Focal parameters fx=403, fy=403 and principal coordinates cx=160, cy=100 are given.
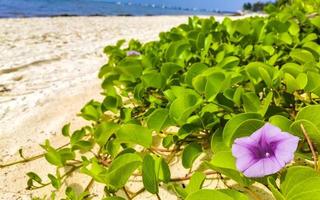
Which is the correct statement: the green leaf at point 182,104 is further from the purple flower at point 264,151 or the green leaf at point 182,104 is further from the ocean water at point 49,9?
the ocean water at point 49,9

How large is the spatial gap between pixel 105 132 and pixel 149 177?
0.35m

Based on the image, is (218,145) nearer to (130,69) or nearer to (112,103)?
(112,103)

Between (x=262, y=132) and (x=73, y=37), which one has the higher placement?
(x=262, y=132)

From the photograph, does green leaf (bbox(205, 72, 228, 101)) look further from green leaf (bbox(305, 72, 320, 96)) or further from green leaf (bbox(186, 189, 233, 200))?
green leaf (bbox(186, 189, 233, 200))

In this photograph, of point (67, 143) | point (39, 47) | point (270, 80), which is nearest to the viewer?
point (270, 80)

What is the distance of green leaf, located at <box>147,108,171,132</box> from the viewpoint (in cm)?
113

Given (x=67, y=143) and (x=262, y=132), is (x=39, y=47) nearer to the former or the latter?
(x=67, y=143)

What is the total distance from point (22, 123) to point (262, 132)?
4.62 ft

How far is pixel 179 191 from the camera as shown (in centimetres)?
83

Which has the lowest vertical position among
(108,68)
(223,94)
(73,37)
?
(73,37)

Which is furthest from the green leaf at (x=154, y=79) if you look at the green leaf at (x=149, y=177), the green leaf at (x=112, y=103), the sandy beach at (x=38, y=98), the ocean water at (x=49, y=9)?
the ocean water at (x=49, y=9)

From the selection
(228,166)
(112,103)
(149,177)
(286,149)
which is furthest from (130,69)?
(286,149)

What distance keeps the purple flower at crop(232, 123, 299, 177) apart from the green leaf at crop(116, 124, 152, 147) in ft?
1.24

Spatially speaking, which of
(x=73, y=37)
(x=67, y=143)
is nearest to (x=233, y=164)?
(x=67, y=143)
